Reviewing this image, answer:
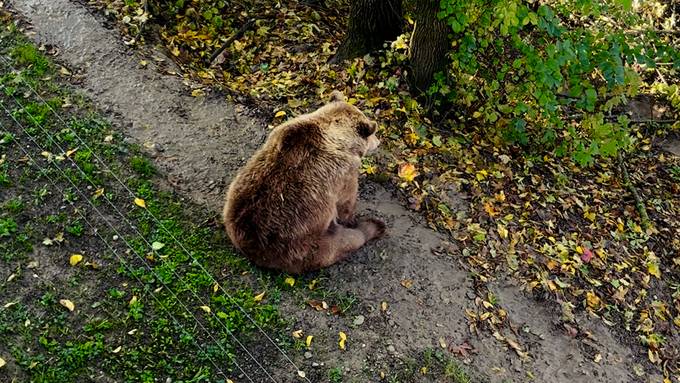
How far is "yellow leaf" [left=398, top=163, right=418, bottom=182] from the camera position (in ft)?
24.1

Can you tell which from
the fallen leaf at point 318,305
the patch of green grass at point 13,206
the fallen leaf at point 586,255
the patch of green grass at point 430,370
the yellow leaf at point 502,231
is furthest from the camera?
the fallen leaf at point 586,255

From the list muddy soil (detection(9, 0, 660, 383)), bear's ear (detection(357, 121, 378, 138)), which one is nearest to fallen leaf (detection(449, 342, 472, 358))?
muddy soil (detection(9, 0, 660, 383))

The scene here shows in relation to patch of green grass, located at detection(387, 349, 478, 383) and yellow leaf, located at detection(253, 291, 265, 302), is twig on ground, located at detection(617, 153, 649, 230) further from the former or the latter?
yellow leaf, located at detection(253, 291, 265, 302)

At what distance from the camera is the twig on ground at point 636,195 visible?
8712 millimetres

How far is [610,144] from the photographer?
7.50m

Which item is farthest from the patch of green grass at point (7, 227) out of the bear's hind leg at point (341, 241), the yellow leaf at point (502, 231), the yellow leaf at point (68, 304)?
the yellow leaf at point (502, 231)

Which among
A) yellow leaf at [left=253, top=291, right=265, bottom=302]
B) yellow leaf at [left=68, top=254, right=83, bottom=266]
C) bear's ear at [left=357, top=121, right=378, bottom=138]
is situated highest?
bear's ear at [left=357, top=121, right=378, bottom=138]

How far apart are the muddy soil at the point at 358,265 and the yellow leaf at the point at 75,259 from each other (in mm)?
1284

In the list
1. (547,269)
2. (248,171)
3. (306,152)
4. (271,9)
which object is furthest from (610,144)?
(271,9)

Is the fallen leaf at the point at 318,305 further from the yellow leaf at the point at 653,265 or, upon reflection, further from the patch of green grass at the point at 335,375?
the yellow leaf at the point at 653,265

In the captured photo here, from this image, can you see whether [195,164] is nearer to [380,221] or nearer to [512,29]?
[380,221]

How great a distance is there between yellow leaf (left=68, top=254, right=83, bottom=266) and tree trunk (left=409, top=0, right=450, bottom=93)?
4.88 meters

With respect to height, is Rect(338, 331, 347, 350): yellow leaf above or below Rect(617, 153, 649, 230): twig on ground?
below

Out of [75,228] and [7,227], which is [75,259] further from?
[7,227]
